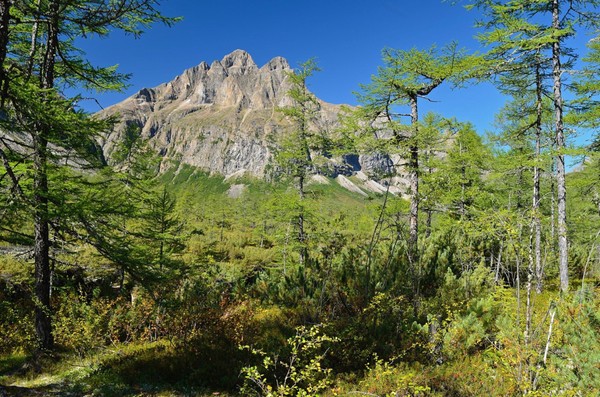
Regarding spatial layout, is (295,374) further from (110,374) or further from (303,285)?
(110,374)

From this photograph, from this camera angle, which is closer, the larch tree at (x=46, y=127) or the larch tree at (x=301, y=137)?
the larch tree at (x=46, y=127)

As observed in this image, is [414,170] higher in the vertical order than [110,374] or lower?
higher

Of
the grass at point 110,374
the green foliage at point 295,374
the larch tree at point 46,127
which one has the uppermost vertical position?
the larch tree at point 46,127

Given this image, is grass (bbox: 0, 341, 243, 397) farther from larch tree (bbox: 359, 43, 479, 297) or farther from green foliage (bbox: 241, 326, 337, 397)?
larch tree (bbox: 359, 43, 479, 297)

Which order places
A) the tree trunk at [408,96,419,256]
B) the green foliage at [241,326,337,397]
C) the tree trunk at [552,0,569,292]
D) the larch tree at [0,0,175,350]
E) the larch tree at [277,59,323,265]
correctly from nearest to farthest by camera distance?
the green foliage at [241,326,337,397] → the larch tree at [0,0,175,350] → the tree trunk at [552,0,569,292] → the tree trunk at [408,96,419,256] → the larch tree at [277,59,323,265]

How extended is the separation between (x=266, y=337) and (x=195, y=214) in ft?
177

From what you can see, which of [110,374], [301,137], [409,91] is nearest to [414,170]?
[409,91]

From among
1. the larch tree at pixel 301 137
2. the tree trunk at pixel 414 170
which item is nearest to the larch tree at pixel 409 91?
the tree trunk at pixel 414 170

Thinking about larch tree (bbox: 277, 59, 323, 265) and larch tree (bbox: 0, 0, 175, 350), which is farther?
larch tree (bbox: 277, 59, 323, 265)

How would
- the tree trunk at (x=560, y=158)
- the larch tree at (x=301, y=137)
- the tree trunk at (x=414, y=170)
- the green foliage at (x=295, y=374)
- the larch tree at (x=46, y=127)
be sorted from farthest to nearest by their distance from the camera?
the larch tree at (x=301, y=137)
the tree trunk at (x=414, y=170)
the tree trunk at (x=560, y=158)
the larch tree at (x=46, y=127)
the green foliage at (x=295, y=374)

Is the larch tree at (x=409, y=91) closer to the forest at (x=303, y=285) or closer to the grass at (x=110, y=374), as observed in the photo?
the forest at (x=303, y=285)

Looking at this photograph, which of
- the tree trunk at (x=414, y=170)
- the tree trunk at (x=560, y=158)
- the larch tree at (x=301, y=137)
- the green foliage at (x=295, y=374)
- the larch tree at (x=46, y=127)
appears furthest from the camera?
the larch tree at (x=301, y=137)

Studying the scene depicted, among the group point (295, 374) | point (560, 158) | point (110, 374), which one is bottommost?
point (110, 374)

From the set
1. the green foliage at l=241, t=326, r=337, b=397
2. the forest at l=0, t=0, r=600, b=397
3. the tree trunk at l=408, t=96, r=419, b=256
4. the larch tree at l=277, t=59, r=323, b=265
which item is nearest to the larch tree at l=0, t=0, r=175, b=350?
the forest at l=0, t=0, r=600, b=397
